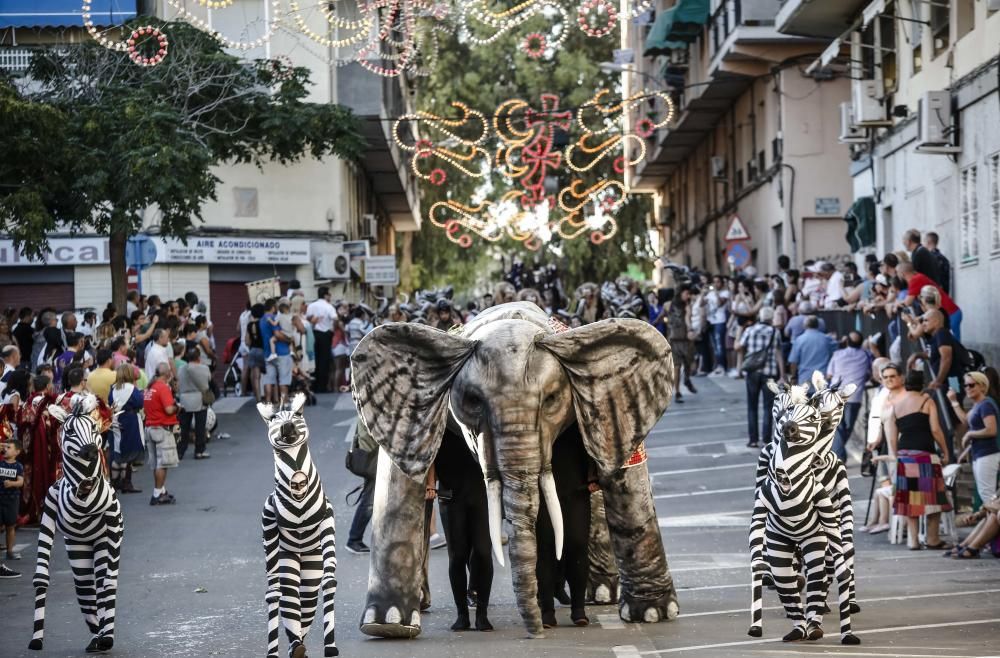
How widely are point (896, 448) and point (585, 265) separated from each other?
38825 millimetres

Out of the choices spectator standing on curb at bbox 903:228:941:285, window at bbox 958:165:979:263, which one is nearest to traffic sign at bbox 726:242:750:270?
window at bbox 958:165:979:263

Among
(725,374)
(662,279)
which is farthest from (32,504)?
(662,279)

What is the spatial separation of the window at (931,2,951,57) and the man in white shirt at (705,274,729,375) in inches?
346

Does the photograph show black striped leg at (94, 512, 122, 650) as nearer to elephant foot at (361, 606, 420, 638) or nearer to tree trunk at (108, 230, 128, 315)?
elephant foot at (361, 606, 420, 638)

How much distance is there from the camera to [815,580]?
10.8 metres

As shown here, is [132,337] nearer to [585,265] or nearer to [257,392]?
[257,392]

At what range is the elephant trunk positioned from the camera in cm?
1040

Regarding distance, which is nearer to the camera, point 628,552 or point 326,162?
point 628,552

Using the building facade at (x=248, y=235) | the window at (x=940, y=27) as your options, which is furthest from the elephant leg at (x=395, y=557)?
the building facade at (x=248, y=235)

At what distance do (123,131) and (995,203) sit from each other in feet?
45.5

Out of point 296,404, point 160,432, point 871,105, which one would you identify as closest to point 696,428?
point 871,105

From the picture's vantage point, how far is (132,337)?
74.8 ft

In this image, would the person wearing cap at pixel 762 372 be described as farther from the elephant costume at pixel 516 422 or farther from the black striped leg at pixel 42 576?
the black striped leg at pixel 42 576

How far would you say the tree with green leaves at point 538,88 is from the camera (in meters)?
54.7
